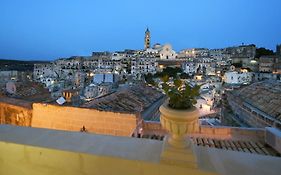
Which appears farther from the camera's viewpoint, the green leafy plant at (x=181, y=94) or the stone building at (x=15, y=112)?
the stone building at (x=15, y=112)

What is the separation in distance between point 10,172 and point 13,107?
5.45 m

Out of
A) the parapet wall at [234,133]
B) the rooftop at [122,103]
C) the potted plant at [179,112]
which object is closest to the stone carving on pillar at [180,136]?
the potted plant at [179,112]

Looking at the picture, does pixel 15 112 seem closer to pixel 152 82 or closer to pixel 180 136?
pixel 152 82

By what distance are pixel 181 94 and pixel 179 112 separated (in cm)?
16

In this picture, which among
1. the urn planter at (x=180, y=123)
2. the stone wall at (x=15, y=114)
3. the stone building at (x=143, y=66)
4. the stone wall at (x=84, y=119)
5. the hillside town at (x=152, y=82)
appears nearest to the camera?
the urn planter at (x=180, y=123)

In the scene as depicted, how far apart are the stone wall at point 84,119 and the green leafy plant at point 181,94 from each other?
3.52 metres

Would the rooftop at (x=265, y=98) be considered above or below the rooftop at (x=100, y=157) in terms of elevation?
below

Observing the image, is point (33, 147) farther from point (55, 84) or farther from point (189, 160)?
point (55, 84)

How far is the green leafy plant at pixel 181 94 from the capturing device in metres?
1.62

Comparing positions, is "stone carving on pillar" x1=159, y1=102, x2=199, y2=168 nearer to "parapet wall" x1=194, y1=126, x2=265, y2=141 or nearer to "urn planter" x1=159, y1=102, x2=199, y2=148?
"urn planter" x1=159, y1=102, x2=199, y2=148

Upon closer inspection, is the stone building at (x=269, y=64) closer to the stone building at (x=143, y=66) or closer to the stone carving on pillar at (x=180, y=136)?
the stone building at (x=143, y=66)

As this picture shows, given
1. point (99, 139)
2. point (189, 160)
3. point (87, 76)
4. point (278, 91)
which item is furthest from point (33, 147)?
point (87, 76)

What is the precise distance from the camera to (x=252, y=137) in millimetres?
4207

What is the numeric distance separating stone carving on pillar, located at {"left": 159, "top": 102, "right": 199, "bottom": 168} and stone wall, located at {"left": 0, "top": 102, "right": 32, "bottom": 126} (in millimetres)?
5663
